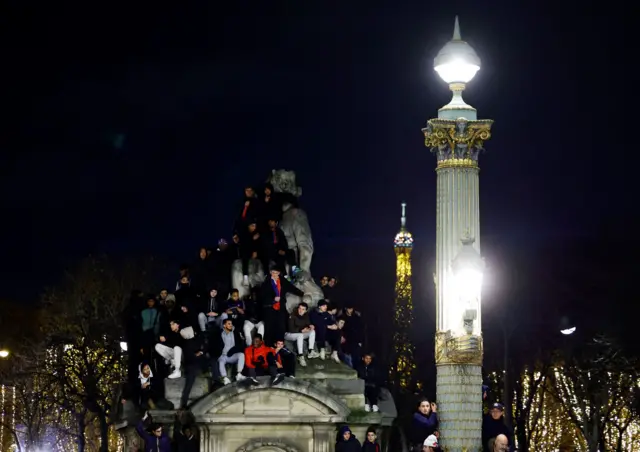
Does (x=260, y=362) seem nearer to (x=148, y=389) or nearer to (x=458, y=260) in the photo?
(x=148, y=389)

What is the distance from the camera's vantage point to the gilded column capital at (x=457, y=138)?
4178 centimetres

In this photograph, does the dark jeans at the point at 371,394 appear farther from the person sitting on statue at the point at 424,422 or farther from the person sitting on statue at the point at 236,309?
the person sitting on statue at the point at 424,422

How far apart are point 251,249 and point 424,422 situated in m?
7.38

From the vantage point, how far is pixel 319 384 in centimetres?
4506

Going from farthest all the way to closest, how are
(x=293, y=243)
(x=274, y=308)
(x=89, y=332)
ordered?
1. (x=89, y=332)
2. (x=293, y=243)
3. (x=274, y=308)

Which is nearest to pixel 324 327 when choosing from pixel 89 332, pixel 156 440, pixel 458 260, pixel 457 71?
pixel 156 440

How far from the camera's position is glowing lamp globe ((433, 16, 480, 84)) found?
4138 centimetres

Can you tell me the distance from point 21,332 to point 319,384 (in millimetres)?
44076

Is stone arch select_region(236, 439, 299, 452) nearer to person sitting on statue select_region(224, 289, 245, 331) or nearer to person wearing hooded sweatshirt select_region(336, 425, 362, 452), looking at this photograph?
person wearing hooded sweatshirt select_region(336, 425, 362, 452)

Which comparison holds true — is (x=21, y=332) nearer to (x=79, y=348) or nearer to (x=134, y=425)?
(x=79, y=348)

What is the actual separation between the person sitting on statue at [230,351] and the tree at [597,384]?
2503 cm

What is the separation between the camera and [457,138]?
4178 cm

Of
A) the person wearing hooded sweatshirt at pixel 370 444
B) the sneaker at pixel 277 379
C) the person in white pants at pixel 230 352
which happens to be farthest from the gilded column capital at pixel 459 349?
the person in white pants at pixel 230 352

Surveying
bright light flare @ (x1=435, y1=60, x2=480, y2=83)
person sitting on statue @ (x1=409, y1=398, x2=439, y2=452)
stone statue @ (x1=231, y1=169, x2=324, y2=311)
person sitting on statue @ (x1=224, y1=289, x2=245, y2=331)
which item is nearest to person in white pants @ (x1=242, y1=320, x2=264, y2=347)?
person sitting on statue @ (x1=224, y1=289, x2=245, y2=331)
